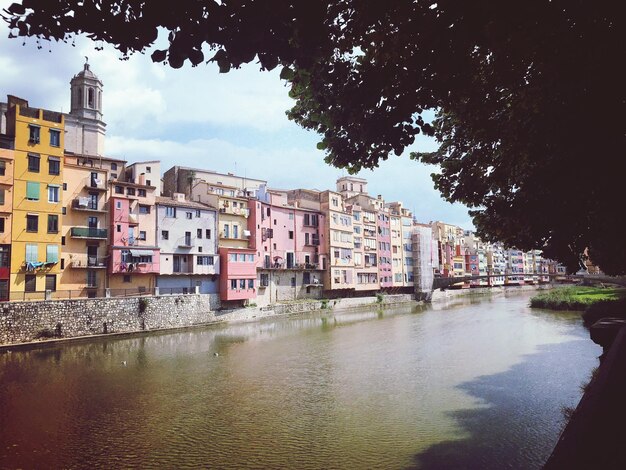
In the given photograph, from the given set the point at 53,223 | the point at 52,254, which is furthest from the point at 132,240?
the point at 52,254

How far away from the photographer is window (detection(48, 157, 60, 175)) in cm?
3622

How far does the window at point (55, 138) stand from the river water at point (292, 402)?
1797 centimetres

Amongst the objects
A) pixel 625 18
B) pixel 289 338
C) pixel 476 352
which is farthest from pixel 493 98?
pixel 289 338

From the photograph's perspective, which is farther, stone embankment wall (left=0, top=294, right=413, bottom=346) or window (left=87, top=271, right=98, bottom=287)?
window (left=87, top=271, right=98, bottom=287)

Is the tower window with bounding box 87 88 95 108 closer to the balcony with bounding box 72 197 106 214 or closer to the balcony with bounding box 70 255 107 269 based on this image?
the balcony with bounding box 72 197 106 214

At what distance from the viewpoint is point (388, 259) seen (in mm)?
Result: 75438

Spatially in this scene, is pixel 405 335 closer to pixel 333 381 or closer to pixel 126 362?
pixel 333 381

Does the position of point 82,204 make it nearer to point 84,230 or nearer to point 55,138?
point 84,230

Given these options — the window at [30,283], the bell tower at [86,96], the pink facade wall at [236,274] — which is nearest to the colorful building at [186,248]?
the pink facade wall at [236,274]

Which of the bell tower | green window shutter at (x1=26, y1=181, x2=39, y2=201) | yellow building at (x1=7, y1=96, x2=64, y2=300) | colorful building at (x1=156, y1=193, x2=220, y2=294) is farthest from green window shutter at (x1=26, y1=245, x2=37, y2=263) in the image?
the bell tower

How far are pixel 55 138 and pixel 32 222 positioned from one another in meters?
7.66

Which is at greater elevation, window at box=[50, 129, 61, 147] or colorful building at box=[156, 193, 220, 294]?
window at box=[50, 129, 61, 147]

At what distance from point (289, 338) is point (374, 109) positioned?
28.2m

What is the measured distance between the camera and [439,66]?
5.86 m
